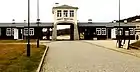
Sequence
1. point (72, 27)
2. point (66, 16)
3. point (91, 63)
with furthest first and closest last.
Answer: point (72, 27)
point (66, 16)
point (91, 63)

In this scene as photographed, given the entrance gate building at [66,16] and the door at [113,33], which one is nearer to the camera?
the entrance gate building at [66,16]

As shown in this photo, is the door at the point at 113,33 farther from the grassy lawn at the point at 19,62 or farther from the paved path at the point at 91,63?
the grassy lawn at the point at 19,62

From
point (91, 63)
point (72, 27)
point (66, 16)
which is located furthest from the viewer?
point (72, 27)

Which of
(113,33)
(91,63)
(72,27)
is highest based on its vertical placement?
(72,27)

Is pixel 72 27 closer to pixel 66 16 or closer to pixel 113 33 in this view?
pixel 66 16

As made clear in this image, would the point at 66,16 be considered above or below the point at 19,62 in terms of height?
above

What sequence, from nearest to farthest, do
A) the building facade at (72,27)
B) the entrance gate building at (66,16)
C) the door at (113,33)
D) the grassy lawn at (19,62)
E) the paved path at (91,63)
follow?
the grassy lawn at (19,62) → the paved path at (91,63) → the entrance gate building at (66,16) → the building facade at (72,27) → the door at (113,33)

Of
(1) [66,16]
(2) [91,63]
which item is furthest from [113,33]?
(2) [91,63]

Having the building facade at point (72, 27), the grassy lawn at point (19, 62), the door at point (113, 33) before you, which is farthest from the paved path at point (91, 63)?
the door at point (113, 33)

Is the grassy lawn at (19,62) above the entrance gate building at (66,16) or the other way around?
the other way around

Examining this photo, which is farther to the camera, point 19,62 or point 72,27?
point 72,27

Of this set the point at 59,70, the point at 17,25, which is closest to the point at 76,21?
the point at 17,25

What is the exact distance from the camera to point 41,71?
17016mm

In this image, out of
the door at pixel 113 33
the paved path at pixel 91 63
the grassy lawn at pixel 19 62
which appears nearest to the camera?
the grassy lawn at pixel 19 62
